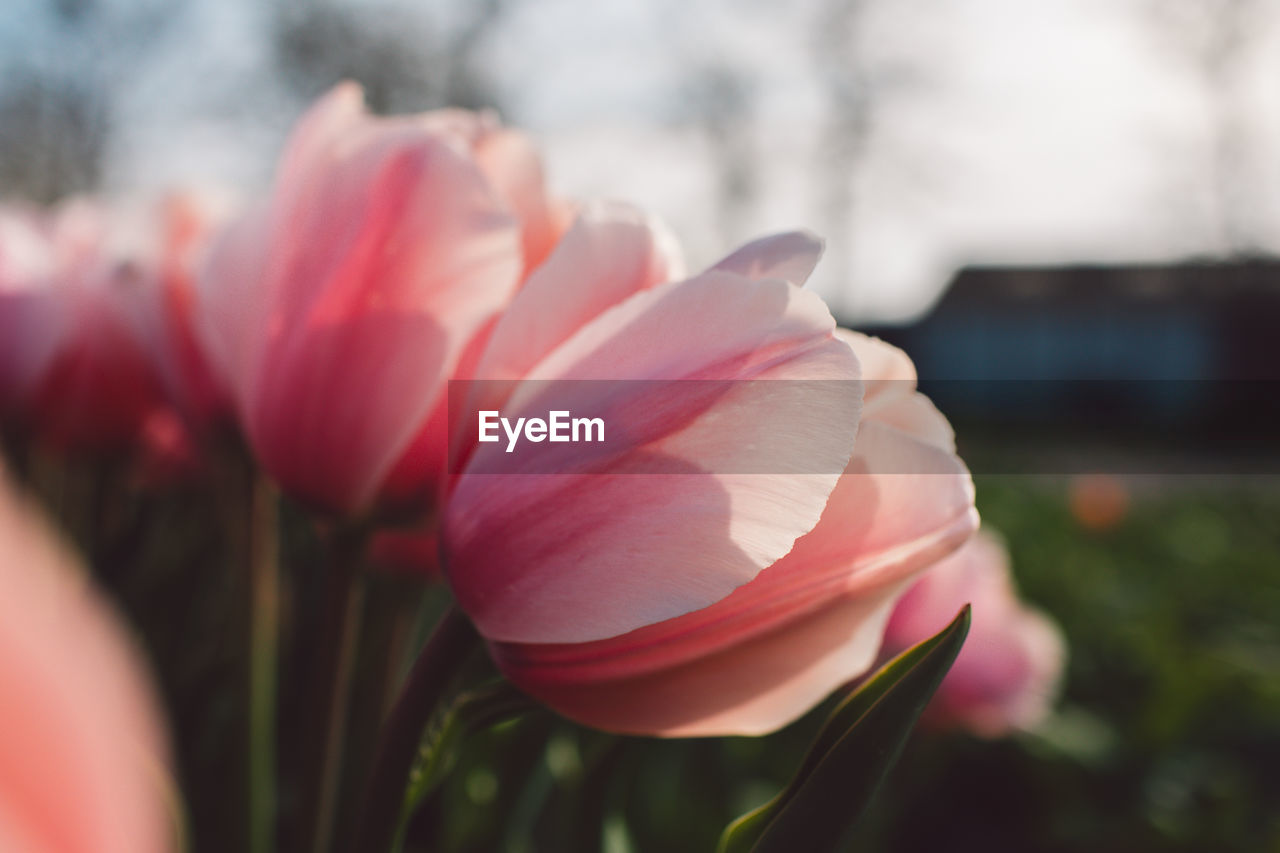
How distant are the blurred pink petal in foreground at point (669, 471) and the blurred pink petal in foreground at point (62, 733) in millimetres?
154

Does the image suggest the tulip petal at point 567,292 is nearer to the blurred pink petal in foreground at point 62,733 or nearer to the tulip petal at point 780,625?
the tulip petal at point 780,625

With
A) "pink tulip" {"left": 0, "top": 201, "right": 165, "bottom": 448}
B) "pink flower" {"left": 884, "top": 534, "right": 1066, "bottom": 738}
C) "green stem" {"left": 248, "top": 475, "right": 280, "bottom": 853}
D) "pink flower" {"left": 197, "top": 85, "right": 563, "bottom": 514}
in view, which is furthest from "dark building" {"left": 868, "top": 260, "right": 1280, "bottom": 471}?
"pink flower" {"left": 197, "top": 85, "right": 563, "bottom": 514}

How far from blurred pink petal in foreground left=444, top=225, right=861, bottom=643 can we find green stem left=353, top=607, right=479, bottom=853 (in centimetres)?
2

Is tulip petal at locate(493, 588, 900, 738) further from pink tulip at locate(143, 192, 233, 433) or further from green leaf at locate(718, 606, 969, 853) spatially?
pink tulip at locate(143, 192, 233, 433)

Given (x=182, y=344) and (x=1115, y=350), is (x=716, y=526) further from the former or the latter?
(x=1115, y=350)

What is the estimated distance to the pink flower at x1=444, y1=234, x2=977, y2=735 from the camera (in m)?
0.26

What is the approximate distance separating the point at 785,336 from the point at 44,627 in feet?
0.64

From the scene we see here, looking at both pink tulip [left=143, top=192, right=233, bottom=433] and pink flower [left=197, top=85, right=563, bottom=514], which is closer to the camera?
pink flower [left=197, top=85, right=563, bottom=514]

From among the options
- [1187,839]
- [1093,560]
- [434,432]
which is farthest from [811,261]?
[1093,560]

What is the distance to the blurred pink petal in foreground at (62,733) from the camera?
0.11 meters

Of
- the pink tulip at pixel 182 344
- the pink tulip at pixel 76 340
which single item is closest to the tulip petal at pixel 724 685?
the pink tulip at pixel 182 344

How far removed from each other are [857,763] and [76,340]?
0.62 meters

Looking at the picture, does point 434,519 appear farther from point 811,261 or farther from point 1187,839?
point 1187,839

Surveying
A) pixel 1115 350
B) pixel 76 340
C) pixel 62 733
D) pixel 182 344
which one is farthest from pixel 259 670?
pixel 1115 350
